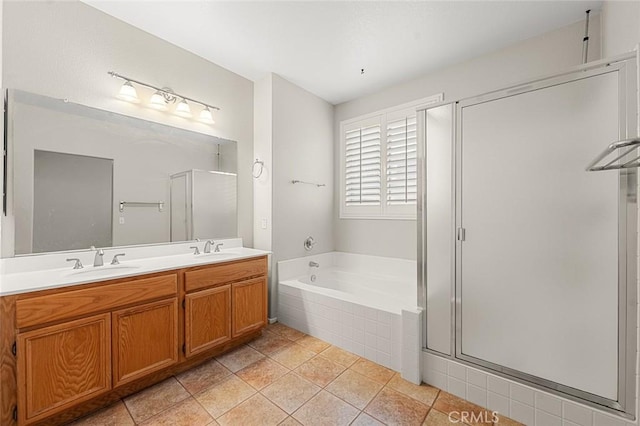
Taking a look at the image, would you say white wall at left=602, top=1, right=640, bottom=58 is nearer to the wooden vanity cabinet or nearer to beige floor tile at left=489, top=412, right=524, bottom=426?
beige floor tile at left=489, top=412, right=524, bottom=426

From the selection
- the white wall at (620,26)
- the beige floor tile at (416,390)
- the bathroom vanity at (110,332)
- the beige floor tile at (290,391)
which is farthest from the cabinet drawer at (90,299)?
the white wall at (620,26)

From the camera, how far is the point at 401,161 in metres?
3.10

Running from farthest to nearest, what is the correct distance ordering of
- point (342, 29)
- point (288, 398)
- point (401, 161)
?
1. point (401, 161)
2. point (342, 29)
3. point (288, 398)

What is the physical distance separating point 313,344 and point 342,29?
9.26ft

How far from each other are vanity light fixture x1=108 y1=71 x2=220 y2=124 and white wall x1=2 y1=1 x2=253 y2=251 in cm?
Result: 5

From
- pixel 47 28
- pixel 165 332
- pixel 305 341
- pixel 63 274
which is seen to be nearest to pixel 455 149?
pixel 305 341

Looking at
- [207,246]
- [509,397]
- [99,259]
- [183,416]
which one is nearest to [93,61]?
[99,259]

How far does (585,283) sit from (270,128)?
281cm

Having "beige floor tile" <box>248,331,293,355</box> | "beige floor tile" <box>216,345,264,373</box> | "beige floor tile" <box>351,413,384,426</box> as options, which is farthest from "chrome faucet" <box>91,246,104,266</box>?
"beige floor tile" <box>351,413,384,426</box>

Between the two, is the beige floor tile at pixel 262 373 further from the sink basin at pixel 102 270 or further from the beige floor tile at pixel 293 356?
the sink basin at pixel 102 270

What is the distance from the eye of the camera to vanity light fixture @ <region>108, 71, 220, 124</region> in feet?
6.89

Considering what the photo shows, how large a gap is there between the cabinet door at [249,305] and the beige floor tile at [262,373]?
333 mm

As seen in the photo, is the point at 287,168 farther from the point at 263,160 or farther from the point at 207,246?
the point at 207,246

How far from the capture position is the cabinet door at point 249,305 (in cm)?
231
